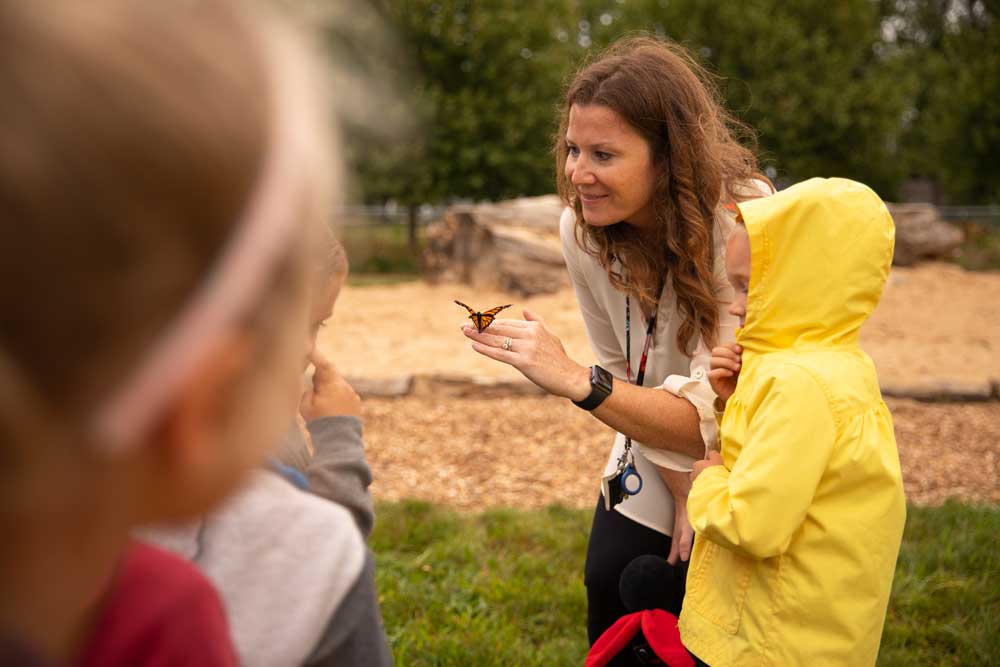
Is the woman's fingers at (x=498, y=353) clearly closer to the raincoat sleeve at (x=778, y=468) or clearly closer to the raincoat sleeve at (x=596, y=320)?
the raincoat sleeve at (x=596, y=320)

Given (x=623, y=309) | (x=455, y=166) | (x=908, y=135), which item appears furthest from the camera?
(x=908, y=135)

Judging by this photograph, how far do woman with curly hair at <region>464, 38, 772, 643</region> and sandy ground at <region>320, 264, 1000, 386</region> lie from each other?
4.26 metres

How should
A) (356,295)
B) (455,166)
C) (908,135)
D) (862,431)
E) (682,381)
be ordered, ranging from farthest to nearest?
(908,135) → (455,166) → (356,295) → (682,381) → (862,431)

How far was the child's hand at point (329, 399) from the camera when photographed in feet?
4.80

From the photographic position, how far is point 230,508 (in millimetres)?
1014

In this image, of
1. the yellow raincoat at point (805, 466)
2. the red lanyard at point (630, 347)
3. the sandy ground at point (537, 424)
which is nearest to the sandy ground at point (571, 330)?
the sandy ground at point (537, 424)

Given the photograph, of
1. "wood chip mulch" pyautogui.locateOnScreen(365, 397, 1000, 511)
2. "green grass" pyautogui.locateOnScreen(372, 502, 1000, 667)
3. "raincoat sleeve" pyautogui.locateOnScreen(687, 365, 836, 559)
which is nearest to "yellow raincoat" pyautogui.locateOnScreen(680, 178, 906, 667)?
"raincoat sleeve" pyautogui.locateOnScreen(687, 365, 836, 559)

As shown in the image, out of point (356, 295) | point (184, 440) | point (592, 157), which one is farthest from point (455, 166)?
point (184, 440)

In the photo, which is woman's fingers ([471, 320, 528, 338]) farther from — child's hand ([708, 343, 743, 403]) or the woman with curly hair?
child's hand ([708, 343, 743, 403])

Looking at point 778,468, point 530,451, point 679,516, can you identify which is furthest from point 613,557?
point 530,451

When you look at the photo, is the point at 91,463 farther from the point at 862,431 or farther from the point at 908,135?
the point at 908,135

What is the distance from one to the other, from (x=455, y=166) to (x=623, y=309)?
14.2 meters

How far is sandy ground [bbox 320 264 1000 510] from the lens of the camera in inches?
209

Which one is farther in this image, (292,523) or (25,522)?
(292,523)
